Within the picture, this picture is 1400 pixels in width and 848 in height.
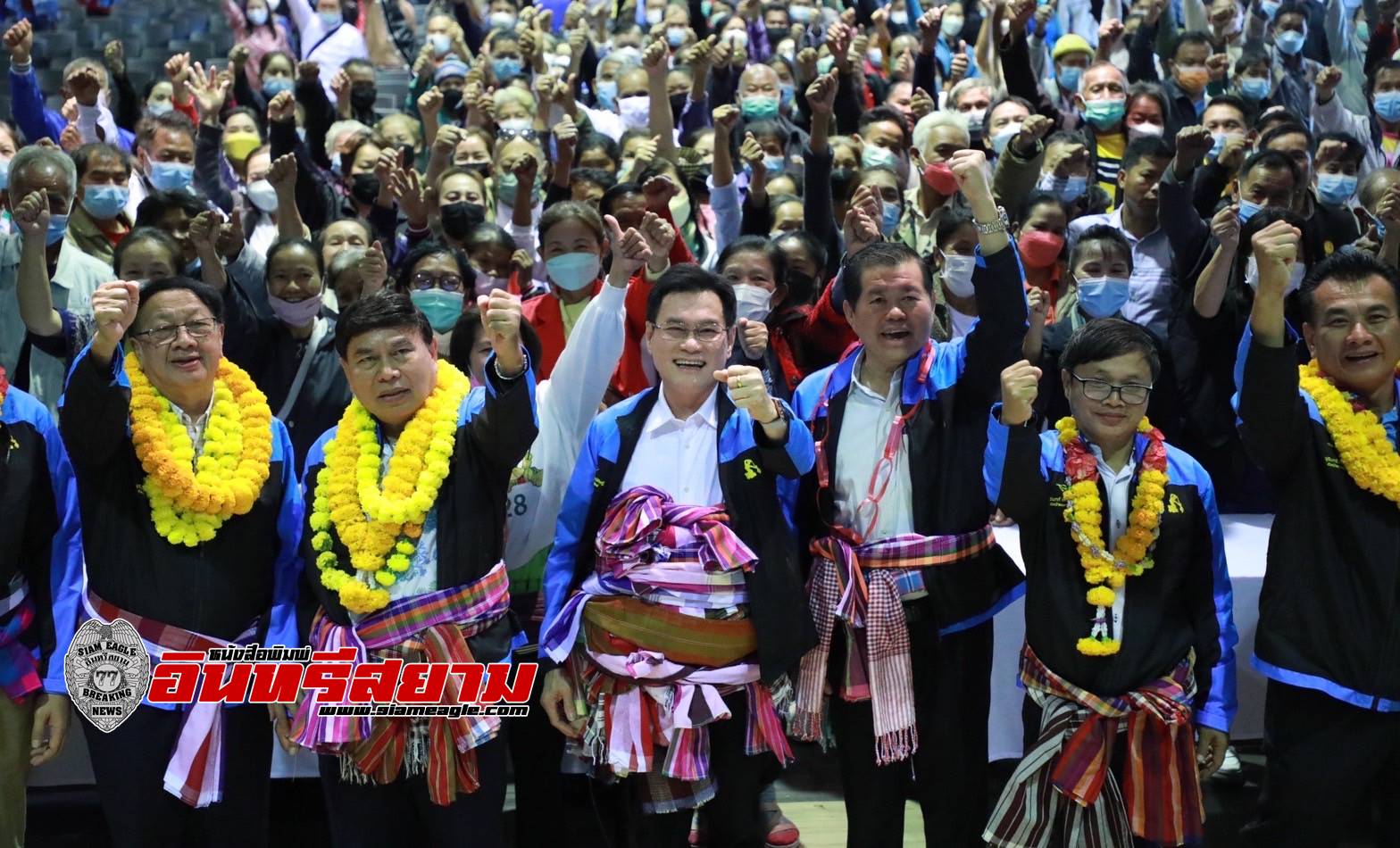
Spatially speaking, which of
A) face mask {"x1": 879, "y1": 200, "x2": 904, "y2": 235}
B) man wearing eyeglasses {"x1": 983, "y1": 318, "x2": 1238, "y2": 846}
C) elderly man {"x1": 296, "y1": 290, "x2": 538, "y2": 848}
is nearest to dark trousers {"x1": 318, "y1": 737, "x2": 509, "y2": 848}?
elderly man {"x1": 296, "y1": 290, "x2": 538, "y2": 848}

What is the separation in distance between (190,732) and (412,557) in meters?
0.65

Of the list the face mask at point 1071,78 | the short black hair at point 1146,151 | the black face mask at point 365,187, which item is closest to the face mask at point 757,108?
the face mask at point 1071,78

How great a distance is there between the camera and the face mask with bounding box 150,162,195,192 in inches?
260

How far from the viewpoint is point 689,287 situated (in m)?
3.43

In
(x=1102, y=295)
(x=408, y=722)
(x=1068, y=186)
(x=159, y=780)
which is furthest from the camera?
(x=1068, y=186)

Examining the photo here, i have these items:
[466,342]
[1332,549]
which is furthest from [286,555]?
[1332,549]

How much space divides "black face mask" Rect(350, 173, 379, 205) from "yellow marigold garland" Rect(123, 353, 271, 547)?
3.52 meters

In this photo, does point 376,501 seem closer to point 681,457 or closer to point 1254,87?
point 681,457

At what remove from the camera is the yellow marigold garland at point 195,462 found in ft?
10.9

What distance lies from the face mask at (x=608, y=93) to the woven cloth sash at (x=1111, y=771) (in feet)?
22.9

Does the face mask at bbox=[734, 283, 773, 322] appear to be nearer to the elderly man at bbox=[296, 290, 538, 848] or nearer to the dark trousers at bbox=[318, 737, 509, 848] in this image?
the elderly man at bbox=[296, 290, 538, 848]

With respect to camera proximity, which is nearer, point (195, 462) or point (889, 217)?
point (195, 462)

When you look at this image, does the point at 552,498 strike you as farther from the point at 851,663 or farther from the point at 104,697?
the point at 104,697

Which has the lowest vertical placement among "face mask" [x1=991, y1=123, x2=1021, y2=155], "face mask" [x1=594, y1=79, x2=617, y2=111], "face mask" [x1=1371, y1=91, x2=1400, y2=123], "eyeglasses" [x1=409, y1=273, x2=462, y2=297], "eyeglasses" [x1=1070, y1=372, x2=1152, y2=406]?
"eyeglasses" [x1=1070, y1=372, x2=1152, y2=406]
